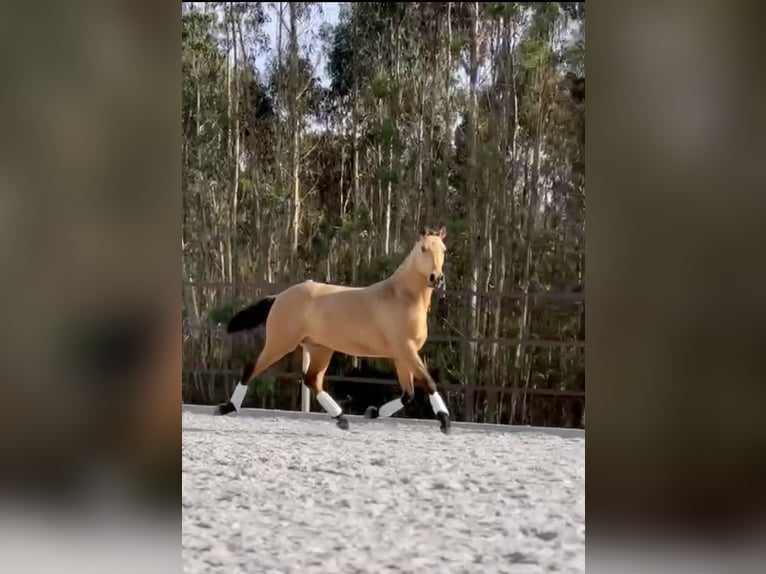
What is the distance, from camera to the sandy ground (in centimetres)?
248

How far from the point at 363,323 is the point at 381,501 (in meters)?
1.79

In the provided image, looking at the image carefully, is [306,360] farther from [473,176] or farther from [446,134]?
[446,134]

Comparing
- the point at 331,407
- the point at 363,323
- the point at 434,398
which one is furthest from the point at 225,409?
the point at 434,398

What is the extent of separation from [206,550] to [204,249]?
4444 millimetres

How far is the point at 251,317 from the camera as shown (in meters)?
5.12

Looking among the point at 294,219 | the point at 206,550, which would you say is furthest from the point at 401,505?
the point at 294,219

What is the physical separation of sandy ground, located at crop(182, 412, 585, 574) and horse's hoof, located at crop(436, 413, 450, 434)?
1.4 inches

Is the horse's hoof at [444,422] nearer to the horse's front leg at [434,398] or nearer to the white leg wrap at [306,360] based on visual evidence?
the horse's front leg at [434,398]

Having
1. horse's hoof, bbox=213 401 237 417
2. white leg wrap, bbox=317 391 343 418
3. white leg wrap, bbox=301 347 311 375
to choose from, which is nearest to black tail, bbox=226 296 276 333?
white leg wrap, bbox=301 347 311 375

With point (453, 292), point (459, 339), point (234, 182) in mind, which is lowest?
point (459, 339)

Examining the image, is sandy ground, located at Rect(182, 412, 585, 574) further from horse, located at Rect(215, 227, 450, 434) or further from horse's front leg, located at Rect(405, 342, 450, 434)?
horse, located at Rect(215, 227, 450, 434)

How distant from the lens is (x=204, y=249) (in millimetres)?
6793
